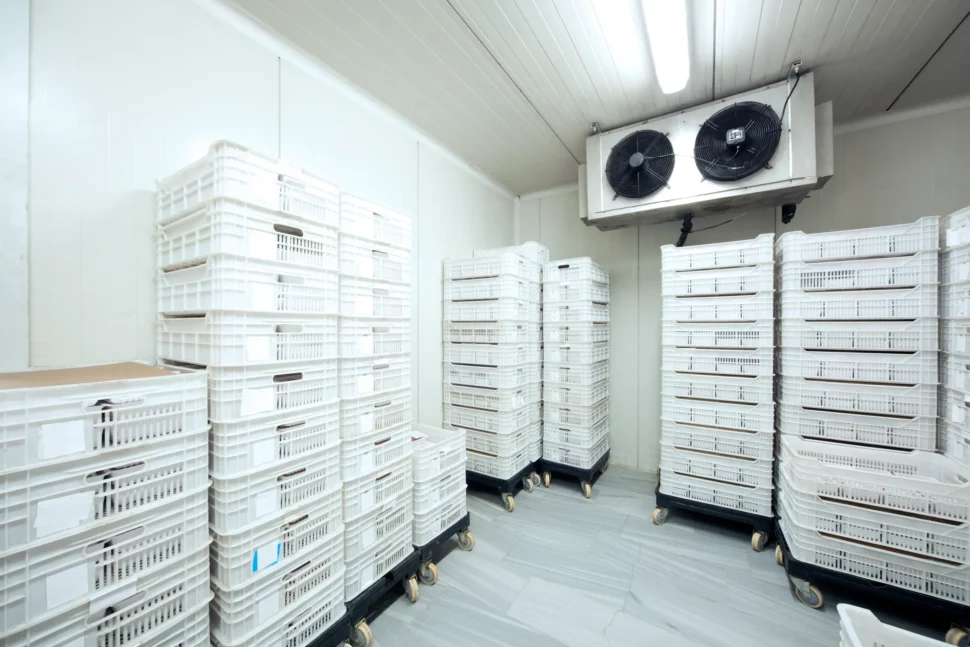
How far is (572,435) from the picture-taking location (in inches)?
124

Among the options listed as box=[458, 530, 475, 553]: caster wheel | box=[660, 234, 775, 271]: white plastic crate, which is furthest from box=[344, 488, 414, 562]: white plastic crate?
box=[660, 234, 775, 271]: white plastic crate

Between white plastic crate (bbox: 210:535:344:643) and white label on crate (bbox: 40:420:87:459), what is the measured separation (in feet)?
2.15

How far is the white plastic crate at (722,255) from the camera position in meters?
2.40

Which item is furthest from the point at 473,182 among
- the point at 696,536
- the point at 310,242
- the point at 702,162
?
the point at 696,536

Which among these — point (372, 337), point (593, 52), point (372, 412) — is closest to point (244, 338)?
point (372, 337)

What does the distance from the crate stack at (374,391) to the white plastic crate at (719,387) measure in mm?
1961

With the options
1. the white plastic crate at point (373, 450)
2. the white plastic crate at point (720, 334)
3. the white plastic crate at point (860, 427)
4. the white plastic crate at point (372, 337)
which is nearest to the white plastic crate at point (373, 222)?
the white plastic crate at point (372, 337)

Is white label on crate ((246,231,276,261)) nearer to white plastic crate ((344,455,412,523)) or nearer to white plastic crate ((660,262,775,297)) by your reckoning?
white plastic crate ((344,455,412,523))

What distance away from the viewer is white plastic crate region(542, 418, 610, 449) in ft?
10.2

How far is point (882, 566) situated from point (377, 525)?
2.45 metres

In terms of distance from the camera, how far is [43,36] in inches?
50.1

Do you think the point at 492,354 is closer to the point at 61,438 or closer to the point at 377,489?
the point at 377,489

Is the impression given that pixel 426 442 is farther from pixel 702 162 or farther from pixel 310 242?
pixel 702 162

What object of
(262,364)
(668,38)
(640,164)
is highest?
(668,38)
